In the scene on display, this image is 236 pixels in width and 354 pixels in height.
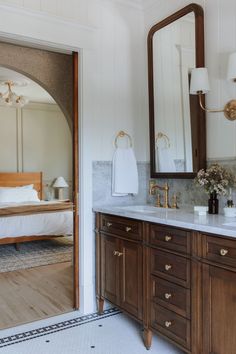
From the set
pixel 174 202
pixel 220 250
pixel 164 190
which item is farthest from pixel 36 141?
pixel 220 250

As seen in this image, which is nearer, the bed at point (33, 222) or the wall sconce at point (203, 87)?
the wall sconce at point (203, 87)

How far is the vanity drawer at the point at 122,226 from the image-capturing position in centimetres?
239

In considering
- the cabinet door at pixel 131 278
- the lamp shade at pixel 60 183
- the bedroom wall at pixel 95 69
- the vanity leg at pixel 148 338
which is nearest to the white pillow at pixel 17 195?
the lamp shade at pixel 60 183

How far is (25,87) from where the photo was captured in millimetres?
5637

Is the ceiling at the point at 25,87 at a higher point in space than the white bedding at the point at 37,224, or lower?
higher

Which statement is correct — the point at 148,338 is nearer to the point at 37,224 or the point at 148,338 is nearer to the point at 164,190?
the point at 164,190

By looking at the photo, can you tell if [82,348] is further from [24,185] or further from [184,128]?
[24,185]

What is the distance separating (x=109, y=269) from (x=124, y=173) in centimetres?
85

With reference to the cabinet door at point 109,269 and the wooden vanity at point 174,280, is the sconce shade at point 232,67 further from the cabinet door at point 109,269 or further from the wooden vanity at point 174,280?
the cabinet door at point 109,269

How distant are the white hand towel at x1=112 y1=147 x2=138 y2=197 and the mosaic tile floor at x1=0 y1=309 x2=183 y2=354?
3.47 ft

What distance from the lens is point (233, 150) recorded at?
2377 mm

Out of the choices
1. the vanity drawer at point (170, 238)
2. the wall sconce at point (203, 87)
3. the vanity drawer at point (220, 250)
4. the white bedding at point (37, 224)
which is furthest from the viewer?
the white bedding at point (37, 224)

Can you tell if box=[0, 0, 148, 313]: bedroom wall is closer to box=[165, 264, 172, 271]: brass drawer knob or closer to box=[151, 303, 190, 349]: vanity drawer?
box=[151, 303, 190, 349]: vanity drawer

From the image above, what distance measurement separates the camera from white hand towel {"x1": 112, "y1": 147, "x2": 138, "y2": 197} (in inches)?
118
